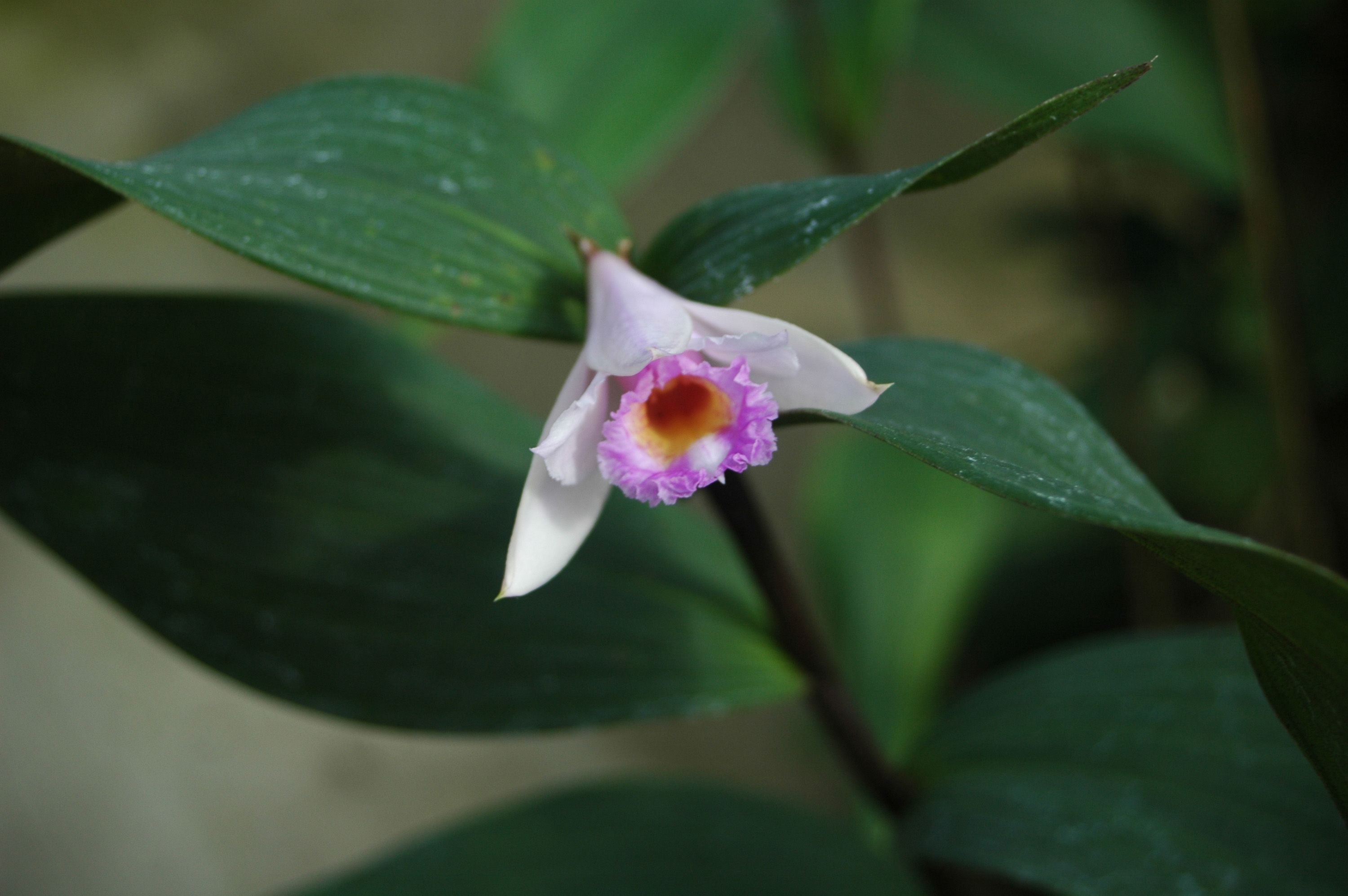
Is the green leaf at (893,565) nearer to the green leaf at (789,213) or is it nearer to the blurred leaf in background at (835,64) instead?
the blurred leaf in background at (835,64)

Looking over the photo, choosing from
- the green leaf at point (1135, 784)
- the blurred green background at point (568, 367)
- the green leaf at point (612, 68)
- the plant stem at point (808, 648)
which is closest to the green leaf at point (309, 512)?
the plant stem at point (808, 648)

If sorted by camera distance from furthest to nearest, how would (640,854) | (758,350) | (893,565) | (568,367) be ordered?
1. (568,367)
2. (893,565)
3. (640,854)
4. (758,350)

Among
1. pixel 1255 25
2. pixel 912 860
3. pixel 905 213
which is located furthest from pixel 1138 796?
pixel 905 213

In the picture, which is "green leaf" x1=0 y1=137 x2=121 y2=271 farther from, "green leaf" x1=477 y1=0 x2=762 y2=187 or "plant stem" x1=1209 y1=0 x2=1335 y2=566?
"plant stem" x1=1209 y1=0 x2=1335 y2=566

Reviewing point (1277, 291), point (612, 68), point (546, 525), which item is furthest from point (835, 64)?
point (546, 525)

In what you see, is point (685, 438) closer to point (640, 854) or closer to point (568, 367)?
point (640, 854)

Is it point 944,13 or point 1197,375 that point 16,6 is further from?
point 1197,375
